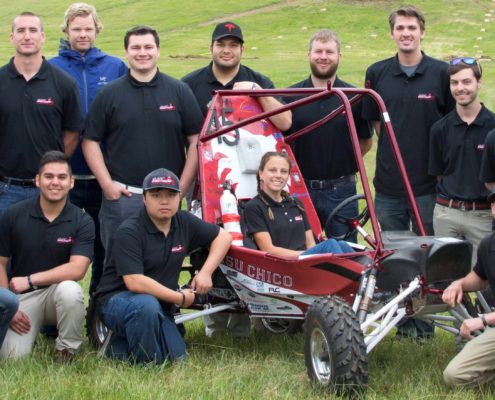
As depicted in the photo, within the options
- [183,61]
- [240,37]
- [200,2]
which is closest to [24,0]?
[200,2]

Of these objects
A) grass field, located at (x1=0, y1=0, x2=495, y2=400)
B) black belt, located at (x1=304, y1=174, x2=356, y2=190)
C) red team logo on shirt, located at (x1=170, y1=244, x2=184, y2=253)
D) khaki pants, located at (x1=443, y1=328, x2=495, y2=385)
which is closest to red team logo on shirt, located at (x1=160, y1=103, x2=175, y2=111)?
red team logo on shirt, located at (x1=170, y1=244, x2=184, y2=253)

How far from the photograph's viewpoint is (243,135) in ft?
27.1

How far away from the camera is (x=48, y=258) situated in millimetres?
7215

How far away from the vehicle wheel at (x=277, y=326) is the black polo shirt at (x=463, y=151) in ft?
5.23

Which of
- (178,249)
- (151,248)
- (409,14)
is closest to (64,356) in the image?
(151,248)

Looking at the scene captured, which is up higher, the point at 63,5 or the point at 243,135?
the point at 63,5

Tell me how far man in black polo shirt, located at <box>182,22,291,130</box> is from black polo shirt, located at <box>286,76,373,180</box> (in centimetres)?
24

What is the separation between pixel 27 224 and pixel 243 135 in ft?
6.72

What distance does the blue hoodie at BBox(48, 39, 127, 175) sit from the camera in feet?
27.6

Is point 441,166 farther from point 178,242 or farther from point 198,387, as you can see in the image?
point 198,387

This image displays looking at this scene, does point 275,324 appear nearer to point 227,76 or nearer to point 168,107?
point 168,107

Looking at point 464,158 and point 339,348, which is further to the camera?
point 464,158

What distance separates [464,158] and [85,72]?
10.8ft

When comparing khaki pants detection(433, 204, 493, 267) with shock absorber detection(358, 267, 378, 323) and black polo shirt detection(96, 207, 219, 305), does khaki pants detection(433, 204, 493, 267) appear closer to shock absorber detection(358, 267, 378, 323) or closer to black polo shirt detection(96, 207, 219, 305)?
shock absorber detection(358, 267, 378, 323)
